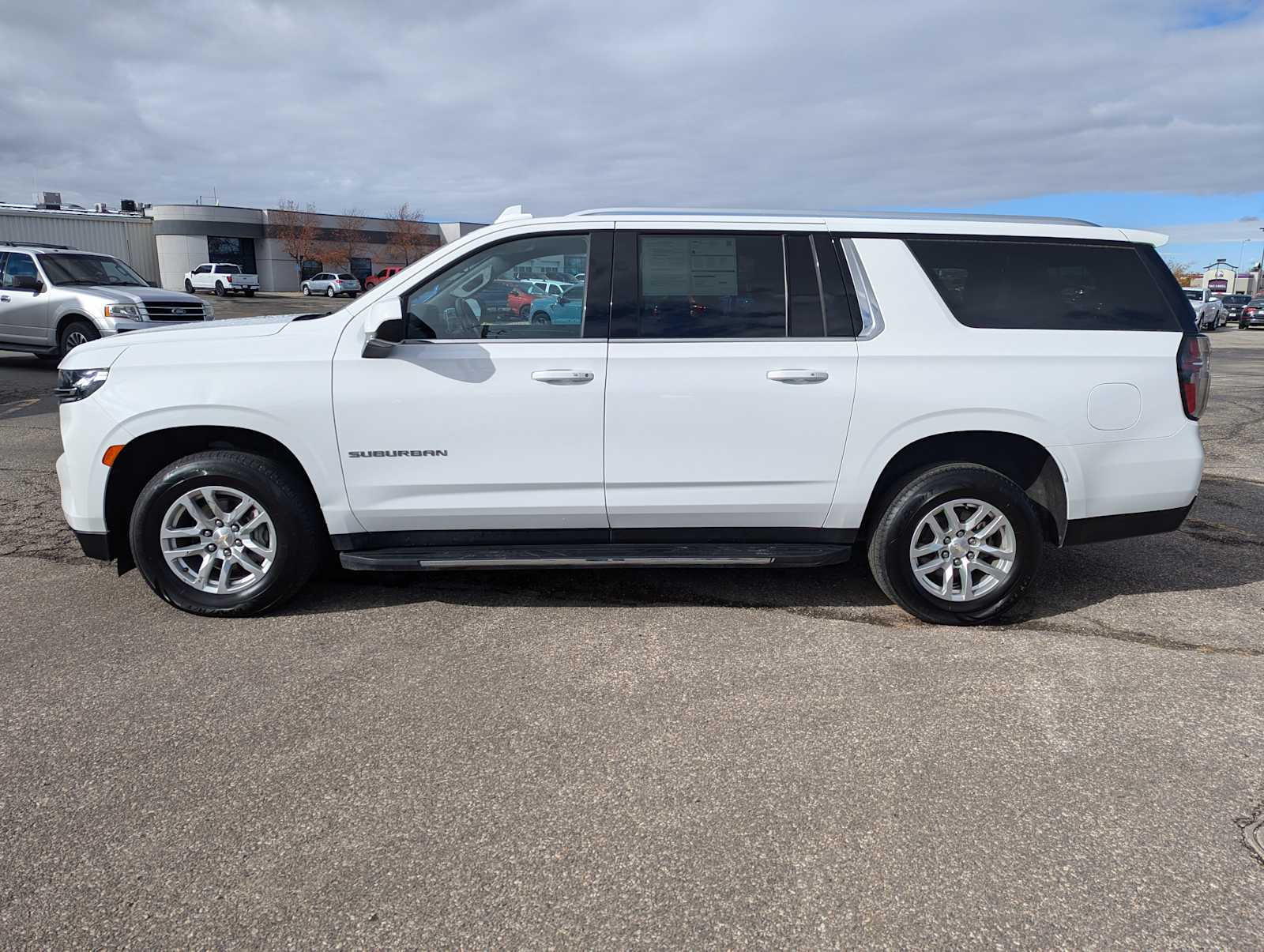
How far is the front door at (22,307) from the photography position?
1319 cm

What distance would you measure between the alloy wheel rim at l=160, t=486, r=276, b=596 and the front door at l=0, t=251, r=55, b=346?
1145cm

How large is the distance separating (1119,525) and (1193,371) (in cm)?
80

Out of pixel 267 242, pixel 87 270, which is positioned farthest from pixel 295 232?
pixel 87 270

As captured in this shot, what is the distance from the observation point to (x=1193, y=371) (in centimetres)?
413

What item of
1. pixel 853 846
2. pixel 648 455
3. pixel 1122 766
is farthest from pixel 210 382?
pixel 1122 766

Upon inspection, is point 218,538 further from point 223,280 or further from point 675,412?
point 223,280

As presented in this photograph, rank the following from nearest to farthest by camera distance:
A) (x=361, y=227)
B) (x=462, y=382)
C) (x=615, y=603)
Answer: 1. (x=462, y=382)
2. (x=615, y=603)
3. (x=361, y=227)

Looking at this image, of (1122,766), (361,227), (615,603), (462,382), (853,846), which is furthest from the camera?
(361,227)

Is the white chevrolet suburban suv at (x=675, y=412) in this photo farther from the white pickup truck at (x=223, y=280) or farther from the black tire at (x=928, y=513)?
the white pickup truck at (x=223, y=280)

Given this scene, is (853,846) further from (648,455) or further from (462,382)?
(462,382)

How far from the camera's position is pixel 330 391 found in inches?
157

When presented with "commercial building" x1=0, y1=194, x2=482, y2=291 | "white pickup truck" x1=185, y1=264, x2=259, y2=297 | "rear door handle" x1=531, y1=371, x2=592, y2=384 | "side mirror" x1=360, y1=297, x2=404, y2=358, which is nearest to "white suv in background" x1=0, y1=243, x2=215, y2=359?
"side mirror" x1=360, y1=297, x2=404, y2=358

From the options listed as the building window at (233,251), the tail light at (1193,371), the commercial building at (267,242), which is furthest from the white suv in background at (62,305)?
the building window at (233,251)

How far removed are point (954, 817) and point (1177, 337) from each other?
8.98ft
